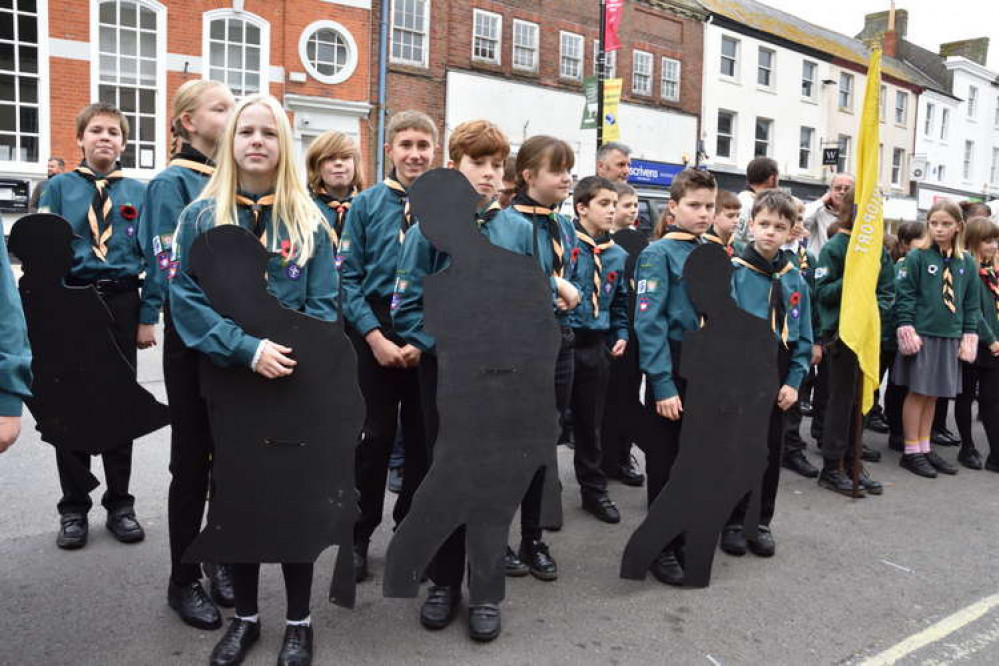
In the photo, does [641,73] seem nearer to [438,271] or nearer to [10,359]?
[438,271]

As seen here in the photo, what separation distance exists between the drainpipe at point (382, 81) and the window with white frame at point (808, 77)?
18.3 m

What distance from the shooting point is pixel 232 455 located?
2.79 metres

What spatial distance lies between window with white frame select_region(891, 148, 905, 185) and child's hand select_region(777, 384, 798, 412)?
1394 inches

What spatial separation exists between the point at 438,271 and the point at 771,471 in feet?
7.36

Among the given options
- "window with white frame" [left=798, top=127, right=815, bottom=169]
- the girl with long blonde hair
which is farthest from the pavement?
"window with white frame" [left=798, top=127, right=815, bottom=169]

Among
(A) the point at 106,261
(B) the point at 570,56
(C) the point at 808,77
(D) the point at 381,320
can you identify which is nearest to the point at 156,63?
(B) the point at 570,56

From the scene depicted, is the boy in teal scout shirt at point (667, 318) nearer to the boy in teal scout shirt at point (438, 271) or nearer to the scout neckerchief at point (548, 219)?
the scout neckerchief at point (548, 219)

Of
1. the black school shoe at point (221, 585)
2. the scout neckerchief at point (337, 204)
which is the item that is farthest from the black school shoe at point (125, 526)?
the scout neckerchief at point (337, 204)

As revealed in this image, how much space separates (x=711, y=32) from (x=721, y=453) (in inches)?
1060

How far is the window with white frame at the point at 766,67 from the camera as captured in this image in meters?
29.4

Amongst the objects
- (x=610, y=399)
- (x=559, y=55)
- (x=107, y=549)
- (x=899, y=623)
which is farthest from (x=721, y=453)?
(x=559, y=55)

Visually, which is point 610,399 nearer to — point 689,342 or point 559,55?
point 689,342

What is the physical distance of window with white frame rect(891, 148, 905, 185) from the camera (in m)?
35.5

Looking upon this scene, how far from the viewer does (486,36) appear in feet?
72.1
